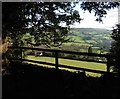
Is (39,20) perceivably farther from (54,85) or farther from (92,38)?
(54,85)

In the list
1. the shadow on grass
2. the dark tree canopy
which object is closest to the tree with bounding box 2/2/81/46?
the dark tree canopy

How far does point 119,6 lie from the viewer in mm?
10977

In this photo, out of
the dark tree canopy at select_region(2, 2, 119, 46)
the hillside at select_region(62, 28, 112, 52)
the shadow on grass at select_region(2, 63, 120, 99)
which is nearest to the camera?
the shadow on grass at select_region(2, 63, 120, 99)

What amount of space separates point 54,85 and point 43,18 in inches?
187

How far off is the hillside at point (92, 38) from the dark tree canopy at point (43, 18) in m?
0.50

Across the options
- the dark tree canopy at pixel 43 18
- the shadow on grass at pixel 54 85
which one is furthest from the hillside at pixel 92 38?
the shadow on grass at pixel 54 85

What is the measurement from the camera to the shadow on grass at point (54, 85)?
7.71m

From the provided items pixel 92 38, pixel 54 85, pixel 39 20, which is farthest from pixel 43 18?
pixel 54 85

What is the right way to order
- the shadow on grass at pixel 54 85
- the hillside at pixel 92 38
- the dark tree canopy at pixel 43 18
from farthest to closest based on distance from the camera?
the hillside at pixel 92 38
the dark tree canopy at pixel 43 18
the shadow on grass at pixel 54 85

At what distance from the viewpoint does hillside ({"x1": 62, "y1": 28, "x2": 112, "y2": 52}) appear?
1209 cm

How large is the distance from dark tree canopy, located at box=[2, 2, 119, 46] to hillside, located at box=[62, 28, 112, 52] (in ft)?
1.63

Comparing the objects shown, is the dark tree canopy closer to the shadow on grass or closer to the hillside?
the hillside

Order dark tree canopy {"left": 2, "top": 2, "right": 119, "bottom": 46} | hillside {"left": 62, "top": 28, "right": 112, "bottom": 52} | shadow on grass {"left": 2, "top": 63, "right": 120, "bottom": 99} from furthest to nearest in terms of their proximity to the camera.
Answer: hillside {"left": 62, "top": 28, "right": 112, "bottom": 52} → dark tree canopy {"left": 2, "top": 2, "right": 119, "bottom": 46} → shadow on grass {"left": 2, "top": 63, "right": 120, "bottom": 99}

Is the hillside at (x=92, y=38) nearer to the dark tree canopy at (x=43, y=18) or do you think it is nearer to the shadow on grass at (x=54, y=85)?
the dark tree canopy at (x=43, y=18)
